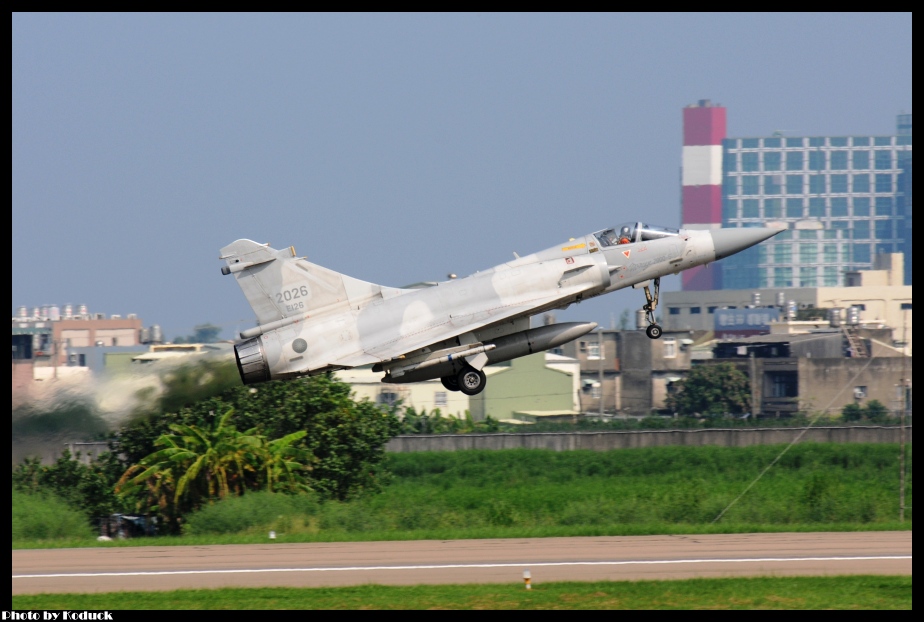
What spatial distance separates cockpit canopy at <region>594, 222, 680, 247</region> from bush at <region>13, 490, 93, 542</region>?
666 inches

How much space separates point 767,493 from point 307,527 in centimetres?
1537

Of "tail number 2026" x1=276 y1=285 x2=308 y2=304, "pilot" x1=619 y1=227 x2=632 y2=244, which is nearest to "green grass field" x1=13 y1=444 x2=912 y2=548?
"tail number 2026" x1=276 y1=285 x2=308 y2=304

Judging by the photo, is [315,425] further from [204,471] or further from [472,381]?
[472,381]

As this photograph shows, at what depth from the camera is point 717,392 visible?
264ft

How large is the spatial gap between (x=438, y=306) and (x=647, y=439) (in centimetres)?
2708

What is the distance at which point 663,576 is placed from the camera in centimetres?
2209

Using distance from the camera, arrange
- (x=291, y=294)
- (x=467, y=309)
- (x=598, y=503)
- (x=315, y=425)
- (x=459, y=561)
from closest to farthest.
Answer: (x=459, y=561), (x=467, y=309), (x=291, y=294), (x=598, y=503), (x=315, y=425)

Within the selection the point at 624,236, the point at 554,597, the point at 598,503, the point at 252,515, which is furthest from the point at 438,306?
the point at 598,503

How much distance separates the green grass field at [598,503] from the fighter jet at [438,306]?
485 cm

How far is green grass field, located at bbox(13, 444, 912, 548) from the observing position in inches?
1176

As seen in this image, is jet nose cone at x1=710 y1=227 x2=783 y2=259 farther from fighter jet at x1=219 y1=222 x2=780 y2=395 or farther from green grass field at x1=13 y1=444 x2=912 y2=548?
green grass field at x1=13 y1=444 x2=912 y2=548

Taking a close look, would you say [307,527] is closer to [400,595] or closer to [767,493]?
[400,595]

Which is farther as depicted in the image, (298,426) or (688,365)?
(688,365)
